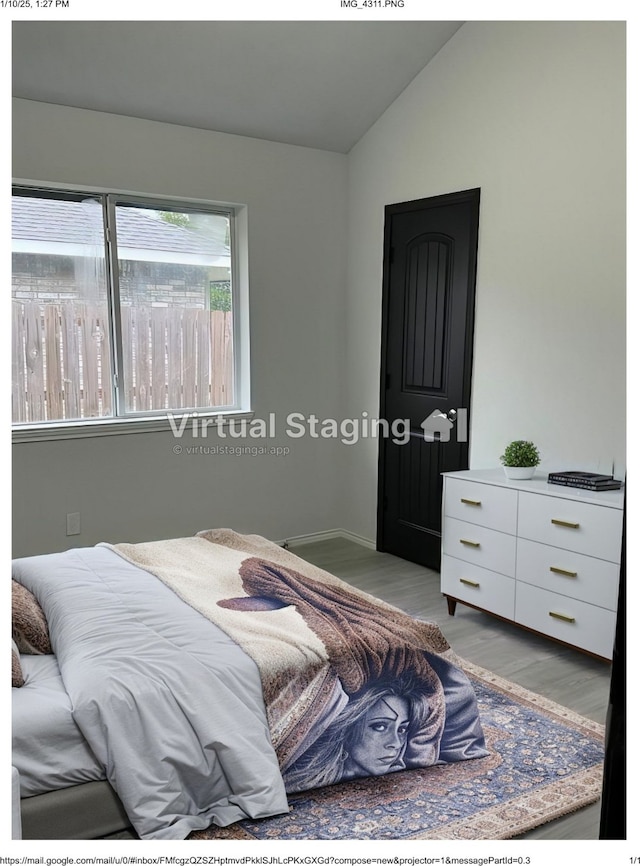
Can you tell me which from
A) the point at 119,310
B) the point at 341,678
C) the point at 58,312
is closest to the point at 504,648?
the point at 341,678

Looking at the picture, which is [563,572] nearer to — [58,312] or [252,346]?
[252,346]

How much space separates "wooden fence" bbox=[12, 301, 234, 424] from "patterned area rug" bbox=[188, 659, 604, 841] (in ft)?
8.69

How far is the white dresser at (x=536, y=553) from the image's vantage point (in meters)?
3.03

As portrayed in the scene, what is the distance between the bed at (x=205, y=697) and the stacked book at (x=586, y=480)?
3.74 feet

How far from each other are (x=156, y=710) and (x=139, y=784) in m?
0.18

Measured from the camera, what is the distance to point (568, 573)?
3.14m

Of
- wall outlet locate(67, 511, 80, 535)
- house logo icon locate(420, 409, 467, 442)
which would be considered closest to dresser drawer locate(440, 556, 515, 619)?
house logo icon locate(420, 409, 467, 442)

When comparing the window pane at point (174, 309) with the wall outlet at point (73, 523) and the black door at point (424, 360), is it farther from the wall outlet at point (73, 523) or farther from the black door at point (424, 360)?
the black door at point (424, 360)

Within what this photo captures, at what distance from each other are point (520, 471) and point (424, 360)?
1177 millimetres

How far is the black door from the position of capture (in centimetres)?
416

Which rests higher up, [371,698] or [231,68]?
[231,68]

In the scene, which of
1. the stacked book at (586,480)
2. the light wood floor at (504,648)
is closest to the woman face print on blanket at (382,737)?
the light wood floor at (504,648)

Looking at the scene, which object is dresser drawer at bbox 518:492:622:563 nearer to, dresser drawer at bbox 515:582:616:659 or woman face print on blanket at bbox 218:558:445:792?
dresser drawer at bbox 515:582:616:659
